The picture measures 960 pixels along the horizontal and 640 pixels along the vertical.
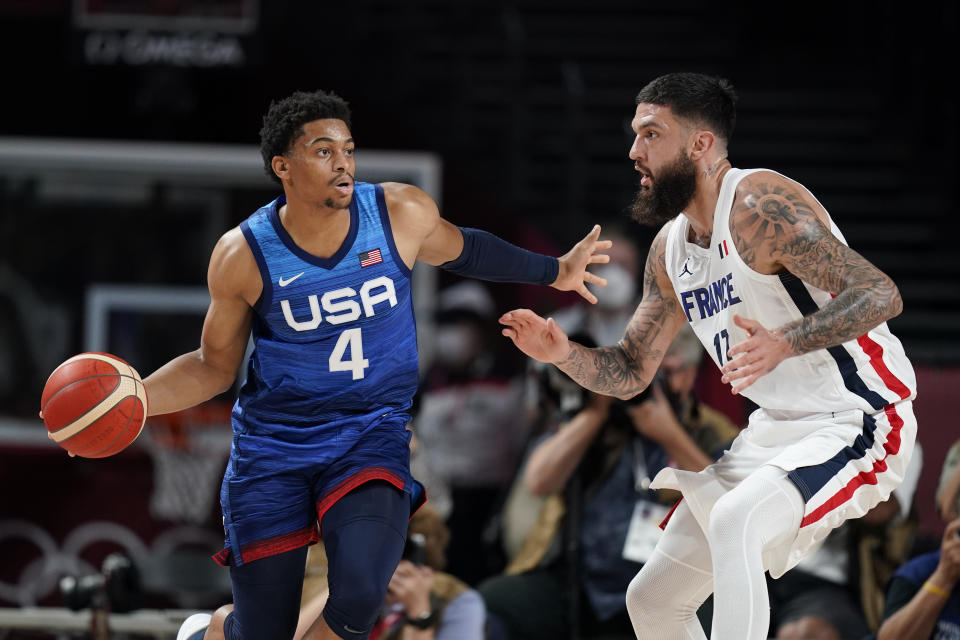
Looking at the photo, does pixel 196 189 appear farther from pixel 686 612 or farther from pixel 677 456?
pixel 686 612

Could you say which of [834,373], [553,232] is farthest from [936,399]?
[553,232]

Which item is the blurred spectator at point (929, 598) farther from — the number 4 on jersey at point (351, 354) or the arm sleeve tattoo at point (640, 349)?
the number 4 on jersey at point (351, 354)

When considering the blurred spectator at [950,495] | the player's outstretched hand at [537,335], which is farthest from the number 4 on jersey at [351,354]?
the blurred spectator at [950,495]

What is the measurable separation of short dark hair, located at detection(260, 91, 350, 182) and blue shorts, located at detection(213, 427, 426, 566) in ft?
3.02

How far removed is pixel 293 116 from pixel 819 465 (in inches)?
75.5

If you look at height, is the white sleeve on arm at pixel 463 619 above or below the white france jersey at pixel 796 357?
below

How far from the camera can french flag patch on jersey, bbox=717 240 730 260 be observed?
147 inches

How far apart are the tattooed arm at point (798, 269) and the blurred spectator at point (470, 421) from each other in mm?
3418

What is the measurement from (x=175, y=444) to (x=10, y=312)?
219cm

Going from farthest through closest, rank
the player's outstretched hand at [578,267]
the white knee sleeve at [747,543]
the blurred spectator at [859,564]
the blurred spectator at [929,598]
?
the blurred spectator at [859,564]
the blurred spectator at [929,598]
the player's outstretched hand at [578,267]
the white knee sleeve at [747,543]

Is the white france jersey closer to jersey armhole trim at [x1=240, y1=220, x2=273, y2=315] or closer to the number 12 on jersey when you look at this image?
the number 12 on jersey

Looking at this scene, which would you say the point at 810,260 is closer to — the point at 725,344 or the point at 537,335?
the point at 725,344

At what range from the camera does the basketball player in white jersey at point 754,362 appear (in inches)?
134

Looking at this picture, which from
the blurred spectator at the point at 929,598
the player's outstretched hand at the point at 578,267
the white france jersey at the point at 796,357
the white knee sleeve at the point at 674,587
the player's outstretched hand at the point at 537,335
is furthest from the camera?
the blurred spectator at the point at 929,598
